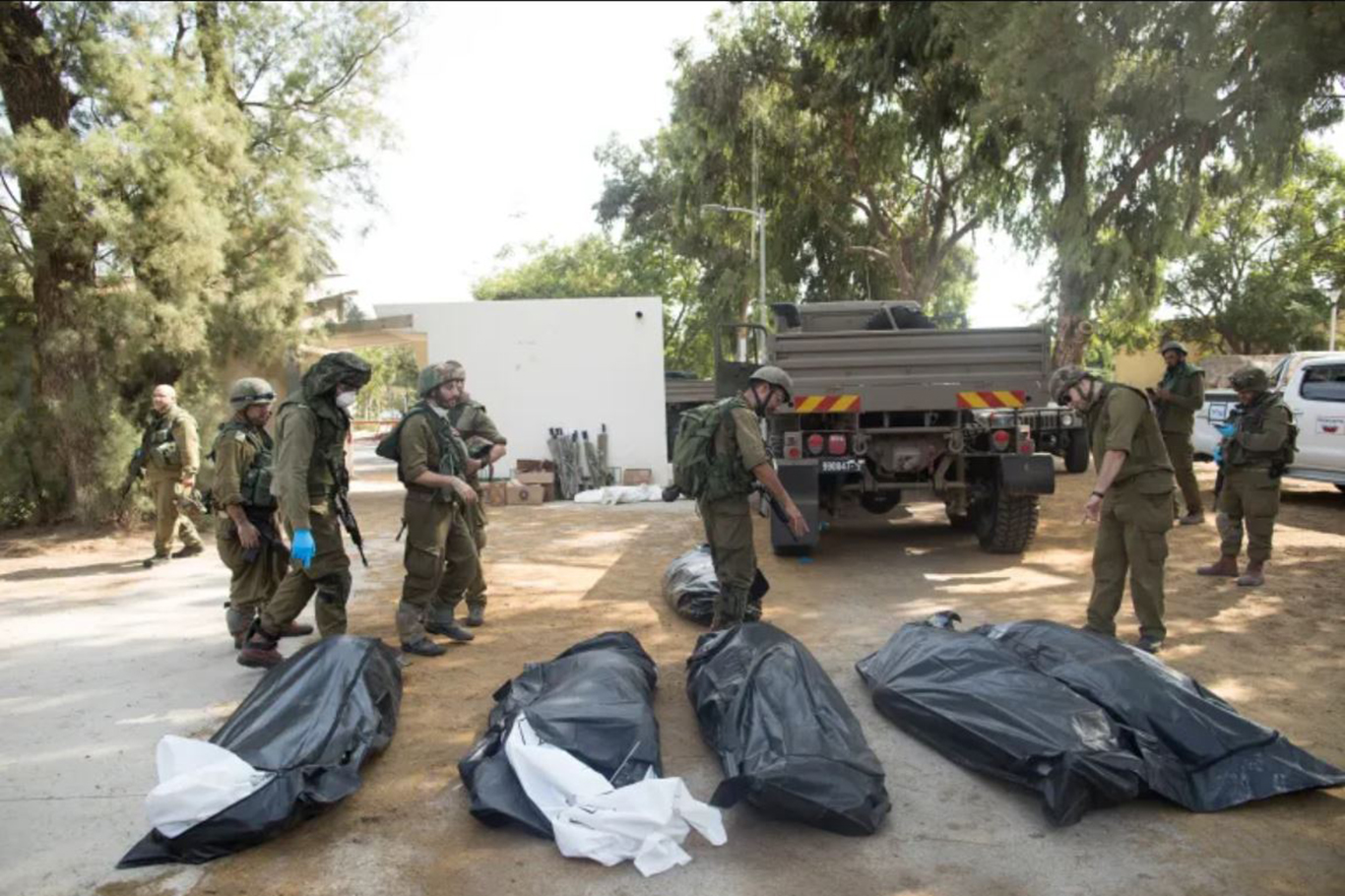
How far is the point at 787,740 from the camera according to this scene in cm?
305

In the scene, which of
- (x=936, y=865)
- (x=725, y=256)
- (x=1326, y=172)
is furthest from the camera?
(x=1326, y=172)

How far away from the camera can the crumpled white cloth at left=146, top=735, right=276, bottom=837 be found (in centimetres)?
278

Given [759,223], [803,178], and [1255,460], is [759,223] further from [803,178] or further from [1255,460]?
[1255,460]

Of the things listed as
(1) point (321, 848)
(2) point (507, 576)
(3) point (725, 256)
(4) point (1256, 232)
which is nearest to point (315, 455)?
(1) point (321, 848)

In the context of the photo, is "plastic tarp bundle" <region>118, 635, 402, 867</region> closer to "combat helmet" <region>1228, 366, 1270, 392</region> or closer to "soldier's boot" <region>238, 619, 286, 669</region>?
"soldier's boot" <region>238, 619, 286, 669</region>

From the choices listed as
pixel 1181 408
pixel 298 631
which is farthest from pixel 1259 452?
pixel 298 631

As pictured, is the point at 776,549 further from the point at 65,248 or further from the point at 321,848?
the point at 65,248

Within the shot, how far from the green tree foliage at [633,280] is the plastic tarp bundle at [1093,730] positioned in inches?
948

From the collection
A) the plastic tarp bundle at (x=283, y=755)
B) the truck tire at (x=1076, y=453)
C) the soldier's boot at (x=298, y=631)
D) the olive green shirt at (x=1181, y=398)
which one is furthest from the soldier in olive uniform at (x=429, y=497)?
the olive green shirt at (x=1181, y=398)

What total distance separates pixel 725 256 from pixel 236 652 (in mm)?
18399

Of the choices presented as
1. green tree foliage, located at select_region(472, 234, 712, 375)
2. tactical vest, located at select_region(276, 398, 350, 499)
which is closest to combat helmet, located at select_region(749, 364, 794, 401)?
tactical vest, located at select_region(276, 398, 350, 499)

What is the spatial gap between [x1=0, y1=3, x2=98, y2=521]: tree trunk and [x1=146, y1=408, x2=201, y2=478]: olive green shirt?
2.89 metres

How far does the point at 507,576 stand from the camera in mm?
7305

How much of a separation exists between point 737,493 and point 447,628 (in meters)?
1.93
